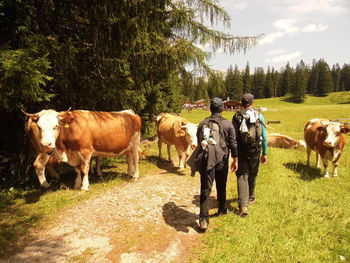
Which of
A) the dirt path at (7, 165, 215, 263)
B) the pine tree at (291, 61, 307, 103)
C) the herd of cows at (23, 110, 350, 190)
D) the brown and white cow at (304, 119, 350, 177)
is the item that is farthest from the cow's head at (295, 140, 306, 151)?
the pine tree at (291, 61, 307, 103)

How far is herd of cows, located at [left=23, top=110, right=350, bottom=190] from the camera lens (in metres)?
6.24

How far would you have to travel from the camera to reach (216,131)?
5.03m

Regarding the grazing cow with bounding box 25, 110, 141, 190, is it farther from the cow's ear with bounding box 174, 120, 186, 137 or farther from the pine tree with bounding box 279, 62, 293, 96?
the pine tree with bounding box 279, 62, 293, 96

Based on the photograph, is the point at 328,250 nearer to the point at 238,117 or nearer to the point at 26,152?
the point at 238,117

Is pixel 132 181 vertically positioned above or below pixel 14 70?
below

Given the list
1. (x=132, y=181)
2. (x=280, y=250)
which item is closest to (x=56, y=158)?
(x=132, y=181)

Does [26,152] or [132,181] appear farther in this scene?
[132,181]

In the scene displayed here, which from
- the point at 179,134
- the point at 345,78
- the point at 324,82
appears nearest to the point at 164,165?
the point at 179,134

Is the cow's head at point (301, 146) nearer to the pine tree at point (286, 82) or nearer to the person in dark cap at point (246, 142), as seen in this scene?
the person in dark cap at point (246, 142)

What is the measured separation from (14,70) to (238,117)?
14.5 ft

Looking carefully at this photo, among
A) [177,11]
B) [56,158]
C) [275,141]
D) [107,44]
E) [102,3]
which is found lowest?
[275,141]

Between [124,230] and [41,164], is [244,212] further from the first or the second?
[41,164]

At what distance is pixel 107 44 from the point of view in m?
7.14

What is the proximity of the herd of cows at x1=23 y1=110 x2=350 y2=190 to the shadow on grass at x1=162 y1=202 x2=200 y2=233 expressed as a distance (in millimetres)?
2517
